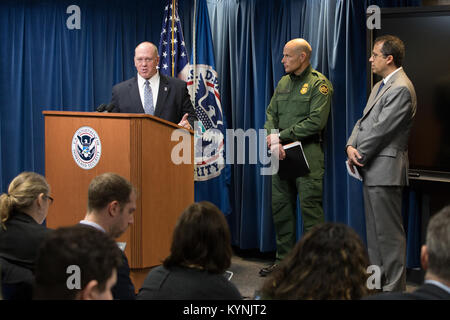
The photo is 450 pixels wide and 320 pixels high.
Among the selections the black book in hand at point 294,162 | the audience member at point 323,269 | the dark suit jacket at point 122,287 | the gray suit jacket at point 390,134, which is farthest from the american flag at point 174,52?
the audience member at point 323,269

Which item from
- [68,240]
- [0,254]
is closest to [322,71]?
[0,254]

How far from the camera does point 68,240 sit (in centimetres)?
156

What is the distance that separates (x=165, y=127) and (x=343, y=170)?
1.93m

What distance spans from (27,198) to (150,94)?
2.03 metres

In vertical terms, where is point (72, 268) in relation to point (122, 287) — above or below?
above

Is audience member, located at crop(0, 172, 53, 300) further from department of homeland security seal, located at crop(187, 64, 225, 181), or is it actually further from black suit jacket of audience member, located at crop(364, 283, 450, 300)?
department of homeland security seal, located at crop(187, 64, 225, 181)

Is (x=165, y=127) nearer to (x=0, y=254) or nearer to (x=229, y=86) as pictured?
(x=0, y=254)

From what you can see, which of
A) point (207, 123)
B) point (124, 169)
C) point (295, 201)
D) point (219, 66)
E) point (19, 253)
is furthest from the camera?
point (219, 66)

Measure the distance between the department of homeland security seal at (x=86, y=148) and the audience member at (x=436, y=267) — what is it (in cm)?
223

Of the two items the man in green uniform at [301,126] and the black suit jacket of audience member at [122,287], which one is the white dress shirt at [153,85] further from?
the black suit jacket of audience member at [122,287]

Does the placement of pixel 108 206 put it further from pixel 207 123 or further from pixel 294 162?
pixel 207 123

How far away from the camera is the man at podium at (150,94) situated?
4477mm

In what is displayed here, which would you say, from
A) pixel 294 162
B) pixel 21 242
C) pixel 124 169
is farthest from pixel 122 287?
pixel 294 162

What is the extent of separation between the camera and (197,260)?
6.42ft
